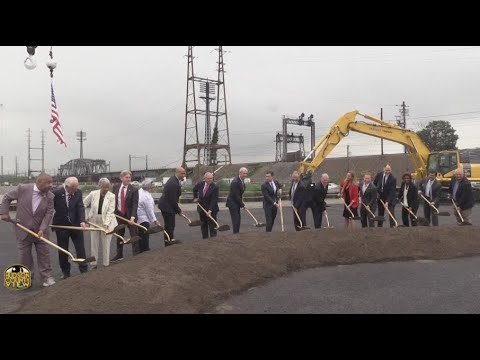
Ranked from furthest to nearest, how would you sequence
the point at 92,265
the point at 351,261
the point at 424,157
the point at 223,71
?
the point at 223,71, the point at 424,157, the point at 351,261, the point at 92,265

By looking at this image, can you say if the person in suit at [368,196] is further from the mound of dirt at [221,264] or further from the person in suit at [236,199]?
the person in suit at [236,199]

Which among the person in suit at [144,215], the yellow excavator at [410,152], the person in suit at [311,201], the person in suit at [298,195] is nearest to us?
the person in suit at [144,215]

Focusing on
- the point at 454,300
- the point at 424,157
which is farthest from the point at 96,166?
the point at 454,300

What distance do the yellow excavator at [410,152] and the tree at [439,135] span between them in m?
32.3

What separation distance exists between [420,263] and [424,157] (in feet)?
56.2

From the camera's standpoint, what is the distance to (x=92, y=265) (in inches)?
316

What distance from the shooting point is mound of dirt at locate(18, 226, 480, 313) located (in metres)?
5.44

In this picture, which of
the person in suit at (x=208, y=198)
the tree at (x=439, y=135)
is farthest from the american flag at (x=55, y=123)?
the tree at (x=439, y=135)

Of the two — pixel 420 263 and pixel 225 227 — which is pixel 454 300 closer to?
pixel 420 263

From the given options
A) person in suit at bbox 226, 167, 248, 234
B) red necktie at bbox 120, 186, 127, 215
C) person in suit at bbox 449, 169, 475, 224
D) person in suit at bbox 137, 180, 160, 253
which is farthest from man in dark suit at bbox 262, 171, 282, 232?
person in suit at bbox 449, 169, 475, 224

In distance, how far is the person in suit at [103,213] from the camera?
26.9ft

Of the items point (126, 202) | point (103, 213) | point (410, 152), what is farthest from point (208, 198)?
point (410, 152)

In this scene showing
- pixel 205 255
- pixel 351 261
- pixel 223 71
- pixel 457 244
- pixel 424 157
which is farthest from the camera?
pixel 223 71

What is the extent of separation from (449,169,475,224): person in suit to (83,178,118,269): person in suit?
8.43 metres
